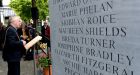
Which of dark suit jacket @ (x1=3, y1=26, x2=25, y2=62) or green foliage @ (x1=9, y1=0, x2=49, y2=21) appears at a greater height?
green foliage @ (x1=9, y1=0, x2=49, y2=21)

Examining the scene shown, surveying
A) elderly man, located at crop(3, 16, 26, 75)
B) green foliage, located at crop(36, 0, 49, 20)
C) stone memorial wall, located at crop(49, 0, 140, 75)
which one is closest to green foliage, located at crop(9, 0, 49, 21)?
green foliage, located at crop(36, 0, 49, 20)

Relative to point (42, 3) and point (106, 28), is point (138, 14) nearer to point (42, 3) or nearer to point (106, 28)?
point (106, 28)

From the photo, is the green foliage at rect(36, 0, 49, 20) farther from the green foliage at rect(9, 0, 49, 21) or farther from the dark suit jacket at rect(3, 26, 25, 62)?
the dark suit jacket at rect(3, 26, 25, 62)

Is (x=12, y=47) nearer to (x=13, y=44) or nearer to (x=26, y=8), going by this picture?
(x=13, y=44)

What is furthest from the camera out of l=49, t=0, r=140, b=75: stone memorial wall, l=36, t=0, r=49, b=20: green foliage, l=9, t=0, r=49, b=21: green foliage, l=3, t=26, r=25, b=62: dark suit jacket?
l=36, t=0, r=49, b=20: green foliage

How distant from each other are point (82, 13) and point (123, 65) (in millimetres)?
1102

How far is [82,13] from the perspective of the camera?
4801 mm

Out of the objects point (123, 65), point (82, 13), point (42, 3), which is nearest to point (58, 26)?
point (82, 13)

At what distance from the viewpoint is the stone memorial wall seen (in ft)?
12.2

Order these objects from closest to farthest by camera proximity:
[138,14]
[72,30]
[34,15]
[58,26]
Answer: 1. [138,14]
2. [72,30]
3. [58,26]
4. [34,15]

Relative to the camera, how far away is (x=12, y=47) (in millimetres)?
9031

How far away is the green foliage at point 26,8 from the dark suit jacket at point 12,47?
3100cm

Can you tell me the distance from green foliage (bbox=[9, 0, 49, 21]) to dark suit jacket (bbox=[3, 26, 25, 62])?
31.0 metres

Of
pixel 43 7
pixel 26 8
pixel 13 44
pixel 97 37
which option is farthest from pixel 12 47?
pixel 26 8
